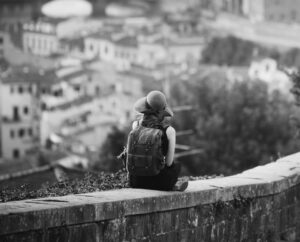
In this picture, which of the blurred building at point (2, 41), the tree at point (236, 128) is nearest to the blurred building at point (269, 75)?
the tree at point (236, 128)

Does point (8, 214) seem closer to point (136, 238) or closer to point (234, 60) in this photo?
point (136, 238)

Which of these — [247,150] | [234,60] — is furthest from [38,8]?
[247,150]

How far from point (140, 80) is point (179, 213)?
142 feet

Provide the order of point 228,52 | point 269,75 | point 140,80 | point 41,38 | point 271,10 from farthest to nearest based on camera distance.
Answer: point 271,10, point 41,38, point 228,52, point 269,75, point 140,80

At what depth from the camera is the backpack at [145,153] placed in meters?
5.72

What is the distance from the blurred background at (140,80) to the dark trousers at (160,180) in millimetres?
1753

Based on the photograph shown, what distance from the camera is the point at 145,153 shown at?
18.8ft

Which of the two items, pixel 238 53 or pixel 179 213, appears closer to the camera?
pixel 179 213

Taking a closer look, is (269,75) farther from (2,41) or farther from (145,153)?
(145,153)

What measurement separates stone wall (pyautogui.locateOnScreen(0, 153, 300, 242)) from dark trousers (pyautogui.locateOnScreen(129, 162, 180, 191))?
0.30 ft

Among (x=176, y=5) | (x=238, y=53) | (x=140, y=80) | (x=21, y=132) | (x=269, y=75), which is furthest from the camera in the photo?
(x=176, y=5)

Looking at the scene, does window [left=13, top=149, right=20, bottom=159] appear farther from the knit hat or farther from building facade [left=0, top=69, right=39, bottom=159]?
the knit hat

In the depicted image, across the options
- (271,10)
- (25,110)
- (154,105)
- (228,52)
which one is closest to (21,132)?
(25,110)

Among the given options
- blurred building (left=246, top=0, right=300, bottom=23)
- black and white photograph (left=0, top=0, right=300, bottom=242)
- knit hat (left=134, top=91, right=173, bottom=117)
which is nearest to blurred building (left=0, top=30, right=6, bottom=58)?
black and white photograph (left=0, top=0, right=300, bottom=242)
